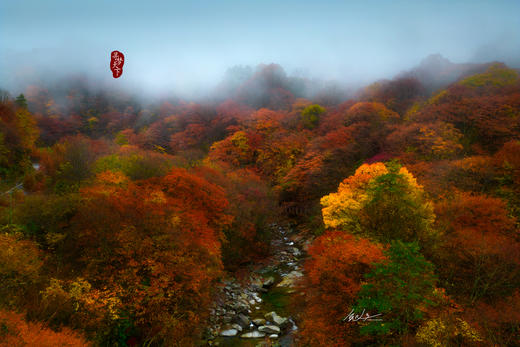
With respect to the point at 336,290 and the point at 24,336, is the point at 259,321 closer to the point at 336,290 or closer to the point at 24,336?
the point at 336,290

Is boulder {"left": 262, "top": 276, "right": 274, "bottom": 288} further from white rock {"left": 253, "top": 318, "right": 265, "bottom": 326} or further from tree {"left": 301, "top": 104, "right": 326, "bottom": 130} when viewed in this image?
tree {"left": 301, "top": 104, "right": 326, "bottom": 130}

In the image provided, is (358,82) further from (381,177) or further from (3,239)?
(3,239)

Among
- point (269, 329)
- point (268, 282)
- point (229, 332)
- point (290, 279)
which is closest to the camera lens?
point (229, 332)

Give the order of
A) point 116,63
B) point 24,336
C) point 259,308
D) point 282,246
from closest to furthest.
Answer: point 24,336 → point 116,63 → point 259,308 → point 282,246

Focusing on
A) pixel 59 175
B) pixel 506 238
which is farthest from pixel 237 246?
pixel 506 238

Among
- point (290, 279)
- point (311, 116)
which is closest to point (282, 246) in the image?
point (290, 279)

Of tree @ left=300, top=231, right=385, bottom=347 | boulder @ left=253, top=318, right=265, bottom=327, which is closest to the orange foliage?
boulder @ left=253, top=318, right=265, bottom=327

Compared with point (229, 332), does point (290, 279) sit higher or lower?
lower

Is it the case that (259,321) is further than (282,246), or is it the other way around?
(282,246)

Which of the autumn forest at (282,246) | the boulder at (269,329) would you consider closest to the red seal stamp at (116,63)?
the autumn forest at (282,246)
